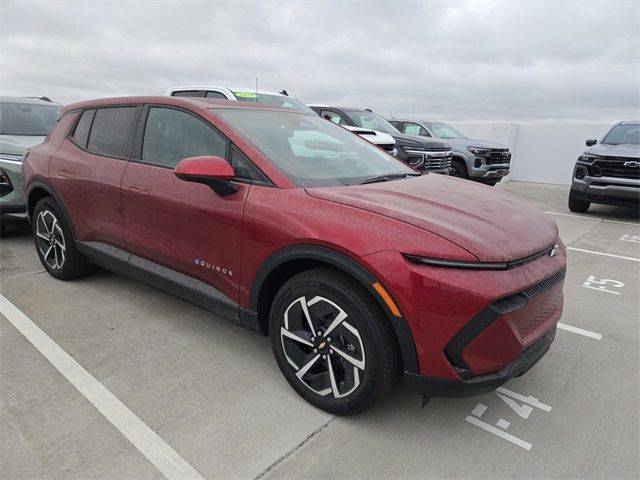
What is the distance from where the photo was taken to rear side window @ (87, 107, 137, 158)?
3.49m

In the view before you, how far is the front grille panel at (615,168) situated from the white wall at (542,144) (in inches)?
301

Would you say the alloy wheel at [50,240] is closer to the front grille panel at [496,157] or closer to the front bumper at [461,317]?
the front bumper at [461,317]

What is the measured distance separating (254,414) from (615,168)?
813 cm

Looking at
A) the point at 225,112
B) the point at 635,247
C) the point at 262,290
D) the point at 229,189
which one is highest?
the point at 225,112

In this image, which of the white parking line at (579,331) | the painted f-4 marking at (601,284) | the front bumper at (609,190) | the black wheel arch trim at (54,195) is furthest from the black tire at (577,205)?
the black wheel arch trim at (54,195)

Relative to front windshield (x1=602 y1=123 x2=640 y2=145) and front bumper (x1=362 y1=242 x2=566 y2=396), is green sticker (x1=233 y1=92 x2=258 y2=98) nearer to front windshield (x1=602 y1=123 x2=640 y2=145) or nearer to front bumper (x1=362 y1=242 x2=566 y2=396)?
front bumper (x1=362 y1=242 x2=566 y2=396)

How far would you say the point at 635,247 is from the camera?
6.37 metres

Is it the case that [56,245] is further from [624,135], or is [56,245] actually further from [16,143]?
[624,135]

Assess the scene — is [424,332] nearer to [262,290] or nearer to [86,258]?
[262,290]

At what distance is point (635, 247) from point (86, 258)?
6.88m

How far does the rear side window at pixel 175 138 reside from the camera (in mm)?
2877

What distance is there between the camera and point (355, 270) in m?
2.12

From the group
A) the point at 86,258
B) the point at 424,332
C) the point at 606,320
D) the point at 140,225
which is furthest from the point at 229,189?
the point at 606,320

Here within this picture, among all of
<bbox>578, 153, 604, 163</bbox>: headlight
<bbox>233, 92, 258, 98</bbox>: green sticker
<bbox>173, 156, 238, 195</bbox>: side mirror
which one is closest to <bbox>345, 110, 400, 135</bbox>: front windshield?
<bbox>233, 92, 258, 98</bbox>: green sticker
